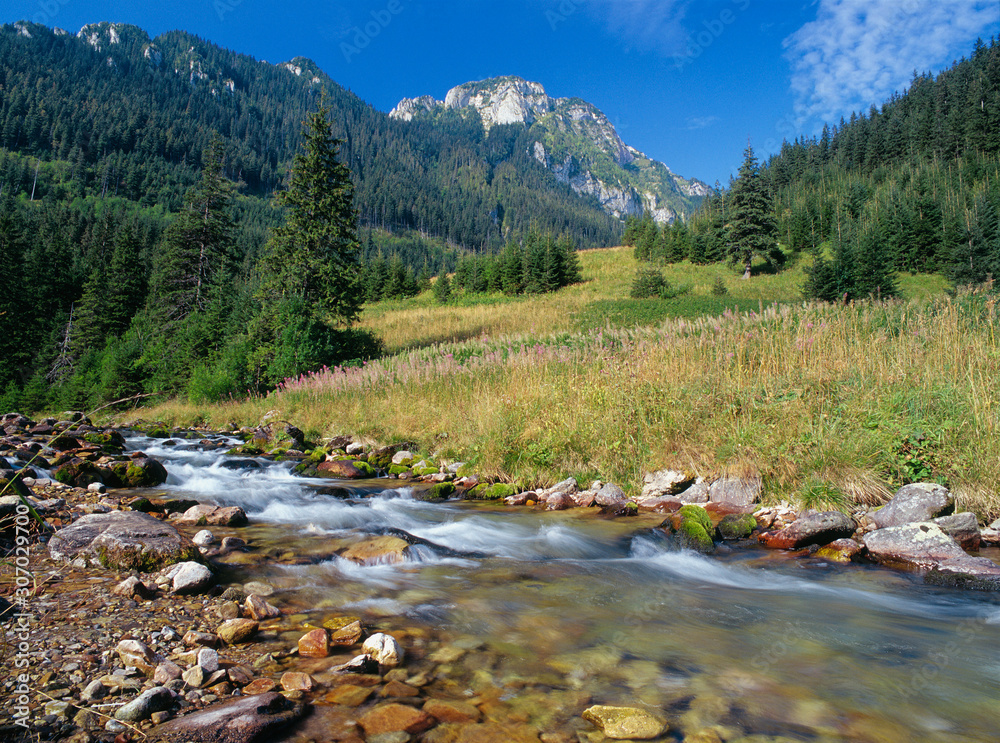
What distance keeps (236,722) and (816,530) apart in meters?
4.16

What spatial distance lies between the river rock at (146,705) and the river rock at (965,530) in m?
4.96

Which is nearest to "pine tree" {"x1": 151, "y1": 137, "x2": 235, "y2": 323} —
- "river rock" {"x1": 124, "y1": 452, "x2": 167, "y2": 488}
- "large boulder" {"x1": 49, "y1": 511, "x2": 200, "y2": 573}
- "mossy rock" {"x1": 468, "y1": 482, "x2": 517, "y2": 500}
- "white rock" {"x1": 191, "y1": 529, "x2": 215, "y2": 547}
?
"river rock" {"x1": 124, "y1": 452, "x2": 167, "y2": 488}

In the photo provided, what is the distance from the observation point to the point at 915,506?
152 inches

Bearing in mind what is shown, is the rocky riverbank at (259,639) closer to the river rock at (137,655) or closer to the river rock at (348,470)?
the river rock at (137,655)

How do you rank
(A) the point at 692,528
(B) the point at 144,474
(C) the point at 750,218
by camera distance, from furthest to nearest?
1. (C) the point at 750,218
2. (B) the point at 144,474
3. (A) the point at 692,528

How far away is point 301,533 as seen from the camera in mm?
4562

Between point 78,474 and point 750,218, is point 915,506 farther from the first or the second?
point 750,218

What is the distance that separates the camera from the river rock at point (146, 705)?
1.70 m

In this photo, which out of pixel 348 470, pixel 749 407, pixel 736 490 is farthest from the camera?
pixel 348 470

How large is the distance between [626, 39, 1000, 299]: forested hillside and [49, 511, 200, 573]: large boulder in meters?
11.1

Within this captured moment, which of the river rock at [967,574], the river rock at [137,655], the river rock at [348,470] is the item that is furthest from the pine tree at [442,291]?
the river rock at [137,655]

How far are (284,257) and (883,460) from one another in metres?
19.4

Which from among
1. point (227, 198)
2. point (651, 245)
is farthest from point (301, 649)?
point (651, 245)

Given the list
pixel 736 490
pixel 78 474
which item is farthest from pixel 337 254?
pixel 736 490
